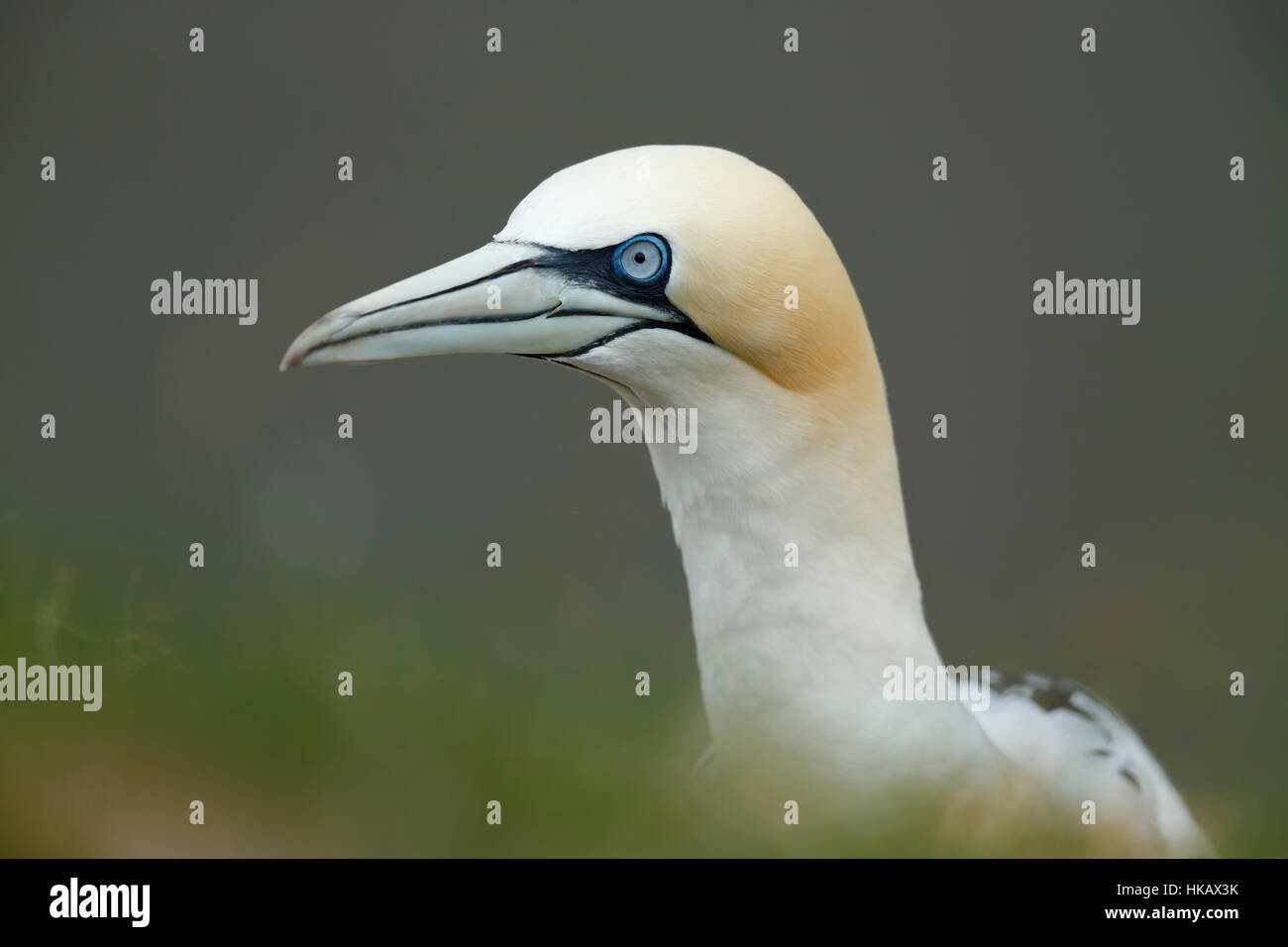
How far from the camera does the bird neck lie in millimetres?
2777

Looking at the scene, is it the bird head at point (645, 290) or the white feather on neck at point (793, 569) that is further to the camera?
the white feather on neck at point (793, 569)

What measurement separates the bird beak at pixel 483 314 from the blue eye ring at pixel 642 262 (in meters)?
0.05

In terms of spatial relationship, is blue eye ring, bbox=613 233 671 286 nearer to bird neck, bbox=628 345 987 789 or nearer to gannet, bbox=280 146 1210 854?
gannet, bbox=280 146 1210 854

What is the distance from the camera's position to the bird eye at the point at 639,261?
2.70 metres

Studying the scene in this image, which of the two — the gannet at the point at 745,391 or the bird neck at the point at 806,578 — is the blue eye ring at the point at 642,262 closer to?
the gannet at the point at 745,391

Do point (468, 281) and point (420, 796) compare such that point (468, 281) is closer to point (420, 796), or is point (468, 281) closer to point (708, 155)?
point (708, 155)

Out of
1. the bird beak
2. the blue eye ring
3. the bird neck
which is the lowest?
the bird neck

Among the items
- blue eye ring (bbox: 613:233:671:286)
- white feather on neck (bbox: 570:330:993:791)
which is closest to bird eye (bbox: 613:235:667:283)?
blue eye ring (bbox: 613:233:671:286)

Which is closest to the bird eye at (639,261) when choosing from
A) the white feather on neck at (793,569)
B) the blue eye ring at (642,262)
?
the blue eye ring at (642,262)

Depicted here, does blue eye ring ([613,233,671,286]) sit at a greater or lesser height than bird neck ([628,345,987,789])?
greater

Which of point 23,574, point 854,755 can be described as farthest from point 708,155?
point 23,574

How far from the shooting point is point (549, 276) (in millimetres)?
2744

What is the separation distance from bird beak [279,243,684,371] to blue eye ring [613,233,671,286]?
5 cm

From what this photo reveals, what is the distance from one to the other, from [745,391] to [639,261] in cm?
34
